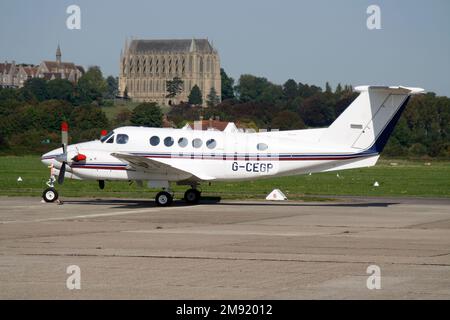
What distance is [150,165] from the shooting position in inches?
1289

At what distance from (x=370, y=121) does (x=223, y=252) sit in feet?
45.7

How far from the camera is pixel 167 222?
27172 millimetres

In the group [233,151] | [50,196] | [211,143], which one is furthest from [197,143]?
[50,196]

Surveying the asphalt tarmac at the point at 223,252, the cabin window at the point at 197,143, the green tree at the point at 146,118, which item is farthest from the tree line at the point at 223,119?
the asphalt tarmac at the point at 223,252

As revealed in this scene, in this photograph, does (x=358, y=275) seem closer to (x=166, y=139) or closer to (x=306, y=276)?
(x=306, y=276)

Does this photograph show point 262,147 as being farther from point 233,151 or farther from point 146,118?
point 146,118

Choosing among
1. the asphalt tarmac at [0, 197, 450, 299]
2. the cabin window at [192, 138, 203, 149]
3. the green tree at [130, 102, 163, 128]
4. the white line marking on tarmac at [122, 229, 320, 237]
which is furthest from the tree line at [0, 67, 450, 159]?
the white line marking on tarmac at [122, 229, 320, 237]

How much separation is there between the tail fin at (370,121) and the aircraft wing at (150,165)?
16.0 feet

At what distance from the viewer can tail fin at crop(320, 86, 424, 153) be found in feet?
106

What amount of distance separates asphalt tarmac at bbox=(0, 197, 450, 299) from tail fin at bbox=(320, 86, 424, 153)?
234 centimetres

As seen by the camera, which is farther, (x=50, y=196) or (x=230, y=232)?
(x=50, y=196)

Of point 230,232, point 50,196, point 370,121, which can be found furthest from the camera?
point 50,196

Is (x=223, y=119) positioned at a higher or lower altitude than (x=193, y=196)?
higher
